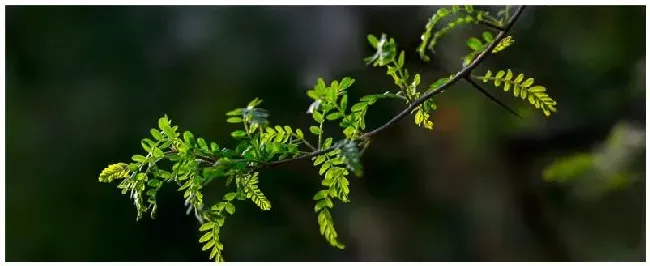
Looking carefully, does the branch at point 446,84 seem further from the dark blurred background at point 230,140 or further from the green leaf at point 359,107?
the dark blurred background at point 230,140

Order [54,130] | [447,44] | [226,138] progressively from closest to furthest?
[447,44] < [226,138] < [54,130]

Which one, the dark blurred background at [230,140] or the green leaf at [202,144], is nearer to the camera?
the green leaf at [202,144]

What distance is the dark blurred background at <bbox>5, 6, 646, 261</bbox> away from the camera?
2.15 metres

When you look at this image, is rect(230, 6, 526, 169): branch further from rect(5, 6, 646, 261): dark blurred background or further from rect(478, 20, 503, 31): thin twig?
rect(5, 6, 646, 261): dark blurred background

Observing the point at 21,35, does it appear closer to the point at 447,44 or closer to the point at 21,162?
the point at 21,162

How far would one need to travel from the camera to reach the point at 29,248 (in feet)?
7.44

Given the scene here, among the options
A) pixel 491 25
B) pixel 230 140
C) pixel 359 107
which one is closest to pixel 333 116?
pixel 359 107

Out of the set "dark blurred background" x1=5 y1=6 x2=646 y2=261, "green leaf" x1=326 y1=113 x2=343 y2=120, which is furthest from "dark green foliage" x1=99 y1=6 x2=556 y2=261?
"dark blurred background" x1=5 y1=6 x2=646 y2=261

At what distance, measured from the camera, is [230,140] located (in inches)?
82.9

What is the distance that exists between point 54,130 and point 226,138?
1.90 feet

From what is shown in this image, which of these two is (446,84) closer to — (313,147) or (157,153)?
(313,147)

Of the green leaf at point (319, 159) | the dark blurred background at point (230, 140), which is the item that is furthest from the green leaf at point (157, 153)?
the dark blurred background at point (230, 140)

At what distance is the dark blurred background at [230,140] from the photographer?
2154 millimetres
